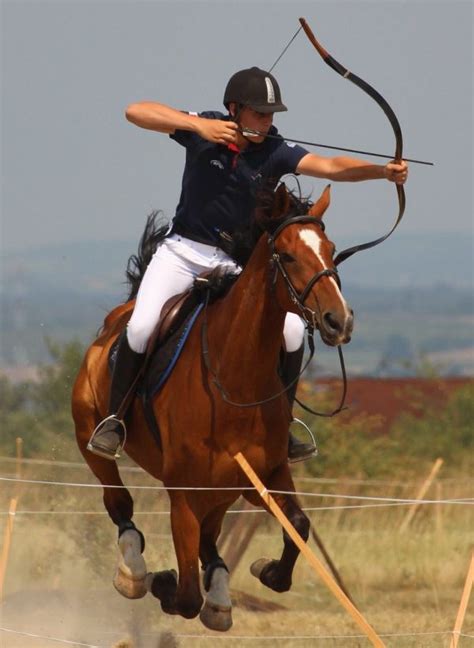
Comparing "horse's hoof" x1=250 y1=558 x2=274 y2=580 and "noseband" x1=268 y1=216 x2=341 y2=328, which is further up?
"noseband" x1=268 y1=216 x2=341 y2=328

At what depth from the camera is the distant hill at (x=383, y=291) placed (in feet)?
351

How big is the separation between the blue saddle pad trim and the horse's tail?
140cm

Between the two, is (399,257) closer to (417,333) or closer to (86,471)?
(417,333)

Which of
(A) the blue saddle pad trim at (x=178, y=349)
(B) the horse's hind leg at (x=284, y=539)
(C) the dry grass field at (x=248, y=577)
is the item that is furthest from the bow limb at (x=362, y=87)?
(C) the dry grass field at (x=248, y=577)

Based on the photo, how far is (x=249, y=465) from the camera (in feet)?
28.6

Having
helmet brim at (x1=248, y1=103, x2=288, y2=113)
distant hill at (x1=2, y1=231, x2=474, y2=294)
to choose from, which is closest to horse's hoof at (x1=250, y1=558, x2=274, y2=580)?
helmet brim at (x1=248, y1=103, x2=288, y2=113)

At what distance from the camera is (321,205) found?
8.43 meters

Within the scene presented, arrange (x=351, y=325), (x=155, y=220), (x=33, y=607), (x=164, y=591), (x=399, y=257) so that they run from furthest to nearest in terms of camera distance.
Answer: (x=399, y=257) < (x=33, y=607) < (x=155, y=220) < (x=164, y=591) < (x=351, y=325)

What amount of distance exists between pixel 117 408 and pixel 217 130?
6.10 ft

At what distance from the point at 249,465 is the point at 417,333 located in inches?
4751

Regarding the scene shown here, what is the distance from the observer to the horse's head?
25.7 feet

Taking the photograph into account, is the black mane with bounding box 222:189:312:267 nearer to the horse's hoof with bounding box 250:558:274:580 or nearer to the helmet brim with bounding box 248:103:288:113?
the helmet brim with bounding box 248:103:288:113

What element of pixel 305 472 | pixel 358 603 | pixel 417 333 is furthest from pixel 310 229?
pixel 417 333

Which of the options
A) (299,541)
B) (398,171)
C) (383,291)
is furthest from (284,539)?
(383,291)
